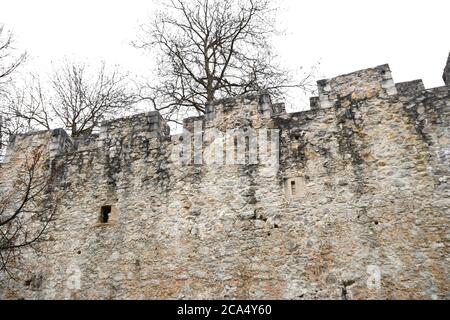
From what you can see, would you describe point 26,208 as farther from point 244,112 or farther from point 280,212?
point 280,212

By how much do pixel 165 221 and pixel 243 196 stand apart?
4.44ft

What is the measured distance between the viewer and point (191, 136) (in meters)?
6.77

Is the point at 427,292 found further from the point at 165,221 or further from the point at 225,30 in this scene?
the point at 225,30

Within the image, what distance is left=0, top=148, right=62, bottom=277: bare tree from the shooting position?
6754 mm

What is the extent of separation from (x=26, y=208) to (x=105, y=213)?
173 centimetres

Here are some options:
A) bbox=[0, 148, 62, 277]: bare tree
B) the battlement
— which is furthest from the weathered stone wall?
bbox=[0, 148, 62, 277]: bare tree

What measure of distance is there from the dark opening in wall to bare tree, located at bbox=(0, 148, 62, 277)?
0.81 metres

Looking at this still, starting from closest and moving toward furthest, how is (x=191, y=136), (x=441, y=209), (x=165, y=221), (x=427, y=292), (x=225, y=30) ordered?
1. (x=427, y=292)
2. (x=441, y=209)
3. (x=165, y=221)
4. (x=191, y=136)
5. (x=225, y=30)

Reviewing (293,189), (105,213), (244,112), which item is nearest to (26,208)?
(105,213)

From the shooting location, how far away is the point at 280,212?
566 cm

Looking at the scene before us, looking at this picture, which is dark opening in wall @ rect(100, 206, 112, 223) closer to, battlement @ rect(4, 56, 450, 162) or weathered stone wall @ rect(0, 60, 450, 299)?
weathered stone wall @ rect(0, 60, 450, 299)

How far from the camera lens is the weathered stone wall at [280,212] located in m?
5.00
